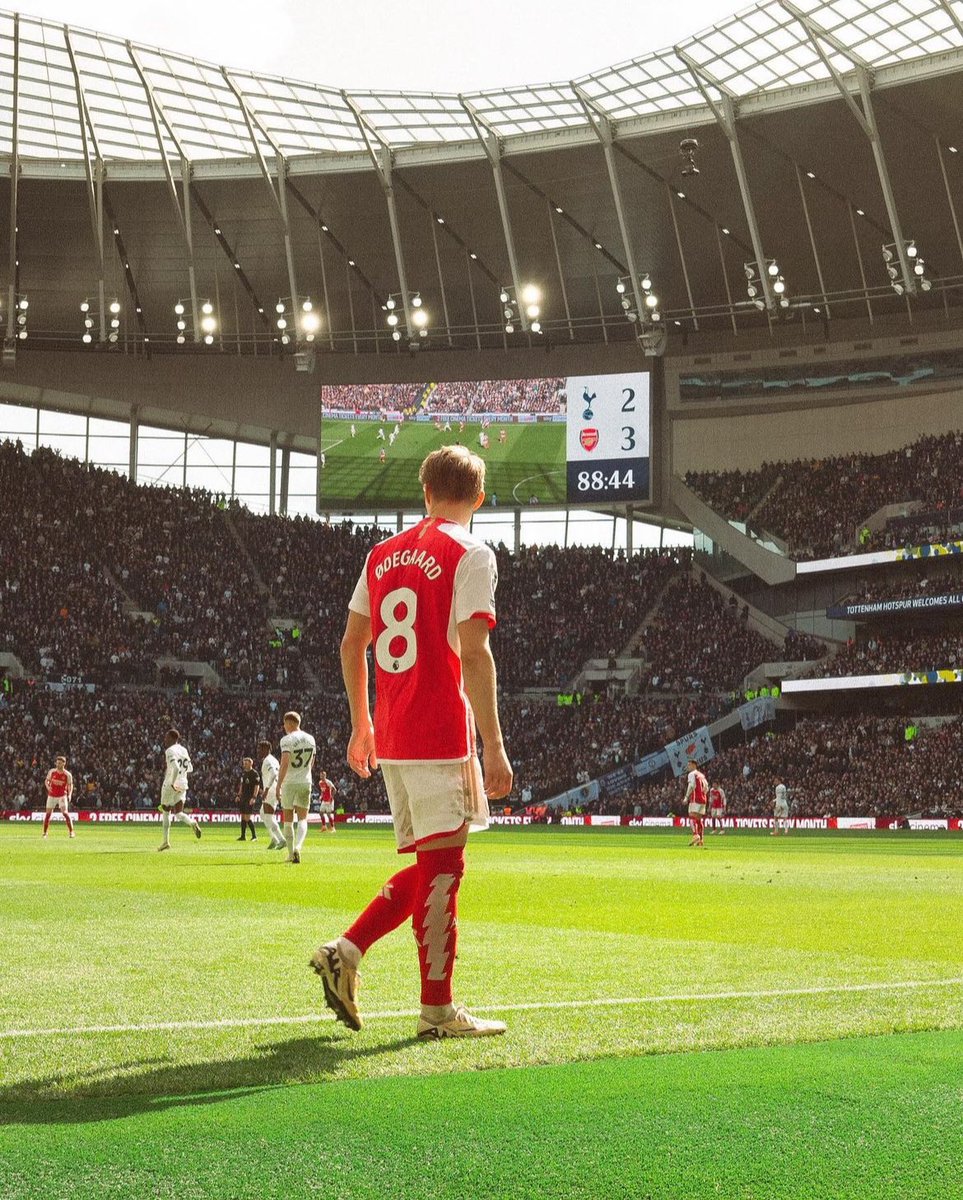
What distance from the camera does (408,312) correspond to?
182 ft

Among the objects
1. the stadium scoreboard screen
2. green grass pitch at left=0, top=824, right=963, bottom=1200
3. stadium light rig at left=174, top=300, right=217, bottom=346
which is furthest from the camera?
the stadium scoreboard screen

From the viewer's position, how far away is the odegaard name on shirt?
225 inches

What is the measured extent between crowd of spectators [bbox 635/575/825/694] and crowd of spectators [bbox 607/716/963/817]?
408 centimetres

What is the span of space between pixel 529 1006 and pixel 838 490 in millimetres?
55710

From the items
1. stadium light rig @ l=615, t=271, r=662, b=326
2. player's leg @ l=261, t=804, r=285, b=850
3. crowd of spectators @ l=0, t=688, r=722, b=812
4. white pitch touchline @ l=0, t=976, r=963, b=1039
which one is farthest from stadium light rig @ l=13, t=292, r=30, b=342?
white pitch touchline @ l=0, t=976, r=963, b=1039

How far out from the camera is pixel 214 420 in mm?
66812

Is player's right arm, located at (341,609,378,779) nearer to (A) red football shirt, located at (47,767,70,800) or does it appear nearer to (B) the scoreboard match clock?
(A) red football shirt, located at (47,767,70,800)

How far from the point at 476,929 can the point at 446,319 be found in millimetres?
53379

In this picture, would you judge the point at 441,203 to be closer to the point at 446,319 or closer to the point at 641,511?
the point at 446,319

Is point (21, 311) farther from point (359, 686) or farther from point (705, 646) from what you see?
point (359, 686)

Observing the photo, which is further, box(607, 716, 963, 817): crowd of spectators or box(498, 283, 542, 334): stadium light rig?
box(498, 283, 542, 334): stadium light rig

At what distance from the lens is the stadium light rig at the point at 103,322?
57.6 metres

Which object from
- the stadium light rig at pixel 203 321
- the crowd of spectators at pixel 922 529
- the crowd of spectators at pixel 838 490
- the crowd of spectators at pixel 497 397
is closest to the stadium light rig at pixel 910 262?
the crowd of spectators at pixel 838 490

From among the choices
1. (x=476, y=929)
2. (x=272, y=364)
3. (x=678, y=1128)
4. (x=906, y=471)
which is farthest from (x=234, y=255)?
(x=678, y=1128)
